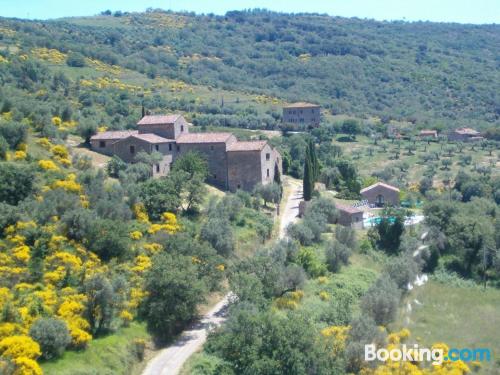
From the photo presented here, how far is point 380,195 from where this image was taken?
223 feet

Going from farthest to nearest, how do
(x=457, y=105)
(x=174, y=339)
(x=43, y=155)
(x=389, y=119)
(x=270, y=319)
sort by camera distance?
(x=457, y=105) → (x=389, y=119) → (x=43, y=155) → (x=174, y=339) → (x=270, y=319)

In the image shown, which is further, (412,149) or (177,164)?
(412,149)

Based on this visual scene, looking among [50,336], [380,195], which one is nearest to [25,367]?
[50,336]

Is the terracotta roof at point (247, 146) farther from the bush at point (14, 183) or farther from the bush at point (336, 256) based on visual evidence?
the bush at point (14, 183)

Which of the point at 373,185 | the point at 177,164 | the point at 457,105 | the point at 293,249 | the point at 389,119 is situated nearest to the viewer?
the point at 293,249

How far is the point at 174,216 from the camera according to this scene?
4556 cm

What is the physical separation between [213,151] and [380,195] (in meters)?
20.1

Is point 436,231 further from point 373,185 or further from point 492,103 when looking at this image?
point 492,103

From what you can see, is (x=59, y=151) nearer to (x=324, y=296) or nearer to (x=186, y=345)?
(x=186, y=345)

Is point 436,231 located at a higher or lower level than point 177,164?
lower

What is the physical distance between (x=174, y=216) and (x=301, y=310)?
1347 centimetres

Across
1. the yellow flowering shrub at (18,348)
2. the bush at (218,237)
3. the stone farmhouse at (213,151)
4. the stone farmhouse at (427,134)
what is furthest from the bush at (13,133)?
the stone farmhouse at (427,134)

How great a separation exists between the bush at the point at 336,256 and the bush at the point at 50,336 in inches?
889

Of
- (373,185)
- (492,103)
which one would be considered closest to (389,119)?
(492,103)
